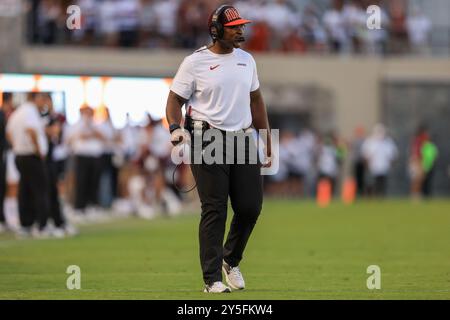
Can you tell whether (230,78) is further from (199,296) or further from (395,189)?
(395,189)

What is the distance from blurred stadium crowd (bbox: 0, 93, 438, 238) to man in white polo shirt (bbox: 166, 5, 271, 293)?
1106 mm

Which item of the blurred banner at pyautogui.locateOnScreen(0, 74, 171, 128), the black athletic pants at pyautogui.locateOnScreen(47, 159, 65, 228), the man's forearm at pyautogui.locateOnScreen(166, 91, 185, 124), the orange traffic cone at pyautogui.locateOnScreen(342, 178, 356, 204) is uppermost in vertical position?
the man's forearm at pyautogui.locateOnScreen(166, 91, 185, 124)

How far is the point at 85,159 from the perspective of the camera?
90.9ft

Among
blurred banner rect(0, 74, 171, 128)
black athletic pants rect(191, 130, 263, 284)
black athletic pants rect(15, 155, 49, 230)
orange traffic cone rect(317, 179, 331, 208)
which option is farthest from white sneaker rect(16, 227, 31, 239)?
orange traffic cone rect(317, 179, 331, 208)

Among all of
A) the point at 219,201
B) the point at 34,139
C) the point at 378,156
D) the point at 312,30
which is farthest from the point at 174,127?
the point at 312,30

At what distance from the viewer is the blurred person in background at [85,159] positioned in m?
27.5

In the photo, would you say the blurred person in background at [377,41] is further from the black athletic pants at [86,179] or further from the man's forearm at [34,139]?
the man's forearm at [34,139]

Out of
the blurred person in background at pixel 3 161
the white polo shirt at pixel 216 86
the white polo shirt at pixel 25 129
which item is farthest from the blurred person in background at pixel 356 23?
the white polo shirt at pixel 216 86

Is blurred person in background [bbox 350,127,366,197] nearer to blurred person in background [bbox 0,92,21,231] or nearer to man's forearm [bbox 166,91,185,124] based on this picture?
blurred person in background [bbox 0,92,21,231]

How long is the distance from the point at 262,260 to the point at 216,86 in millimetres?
5066

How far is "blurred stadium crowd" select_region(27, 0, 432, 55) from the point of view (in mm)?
38888
